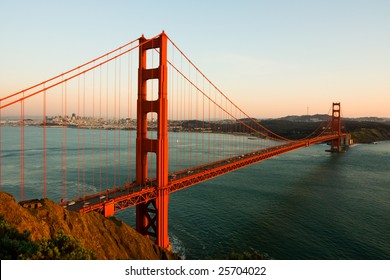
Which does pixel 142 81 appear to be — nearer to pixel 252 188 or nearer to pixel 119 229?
pixel 119 229

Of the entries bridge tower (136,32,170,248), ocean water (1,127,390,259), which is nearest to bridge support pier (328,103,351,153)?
ocean water (1,127,390,259)

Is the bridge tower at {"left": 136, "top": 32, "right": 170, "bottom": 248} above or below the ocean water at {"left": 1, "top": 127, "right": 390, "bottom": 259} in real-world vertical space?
above

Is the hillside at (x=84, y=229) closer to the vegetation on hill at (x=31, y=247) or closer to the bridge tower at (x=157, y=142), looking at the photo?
the vegetation on hill at (x=31, y=247)

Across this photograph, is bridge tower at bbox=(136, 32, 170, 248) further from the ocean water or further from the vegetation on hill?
the vegetation on hill

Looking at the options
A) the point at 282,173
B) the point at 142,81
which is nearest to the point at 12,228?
the point at 142,81

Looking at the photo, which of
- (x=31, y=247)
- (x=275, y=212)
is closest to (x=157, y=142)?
(x=31, y=247)

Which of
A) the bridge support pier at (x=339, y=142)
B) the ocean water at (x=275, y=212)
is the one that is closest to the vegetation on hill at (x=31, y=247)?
the ocean water at (x=275, y=212)
